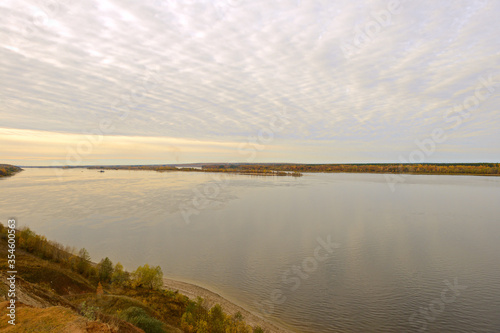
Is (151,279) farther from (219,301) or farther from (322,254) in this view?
(322,254)

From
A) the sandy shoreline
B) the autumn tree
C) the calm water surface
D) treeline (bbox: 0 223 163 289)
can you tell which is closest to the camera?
the sandy shoreline

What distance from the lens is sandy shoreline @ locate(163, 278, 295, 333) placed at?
1083cm

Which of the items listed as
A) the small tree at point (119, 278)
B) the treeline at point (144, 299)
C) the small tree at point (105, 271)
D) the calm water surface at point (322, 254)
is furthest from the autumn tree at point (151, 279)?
the calm water surface at point (322, 254)

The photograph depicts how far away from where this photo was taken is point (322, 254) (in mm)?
19281

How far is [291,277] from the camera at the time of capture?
50.6 feet

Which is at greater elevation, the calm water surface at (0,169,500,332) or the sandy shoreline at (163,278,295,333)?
the calm water surface at (0,169,500,332)

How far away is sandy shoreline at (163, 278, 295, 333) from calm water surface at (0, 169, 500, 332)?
54 centimetres

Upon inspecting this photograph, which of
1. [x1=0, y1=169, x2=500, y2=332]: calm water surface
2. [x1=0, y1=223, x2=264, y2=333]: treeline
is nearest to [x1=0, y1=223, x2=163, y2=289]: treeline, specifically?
[x1=0, y1=223, x2=264, y2=333]: treeline

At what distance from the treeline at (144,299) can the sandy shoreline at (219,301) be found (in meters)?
0.59

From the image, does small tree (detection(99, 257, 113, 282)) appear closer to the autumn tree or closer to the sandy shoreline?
the autumn tree

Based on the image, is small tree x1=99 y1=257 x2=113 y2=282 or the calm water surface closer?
the calm water surface

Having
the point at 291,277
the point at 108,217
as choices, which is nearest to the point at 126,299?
the point at 291,277

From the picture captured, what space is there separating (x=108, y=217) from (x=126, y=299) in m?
23.9

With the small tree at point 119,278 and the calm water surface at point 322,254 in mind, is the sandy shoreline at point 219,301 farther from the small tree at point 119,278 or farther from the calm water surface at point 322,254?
the small tree at point 119,278
